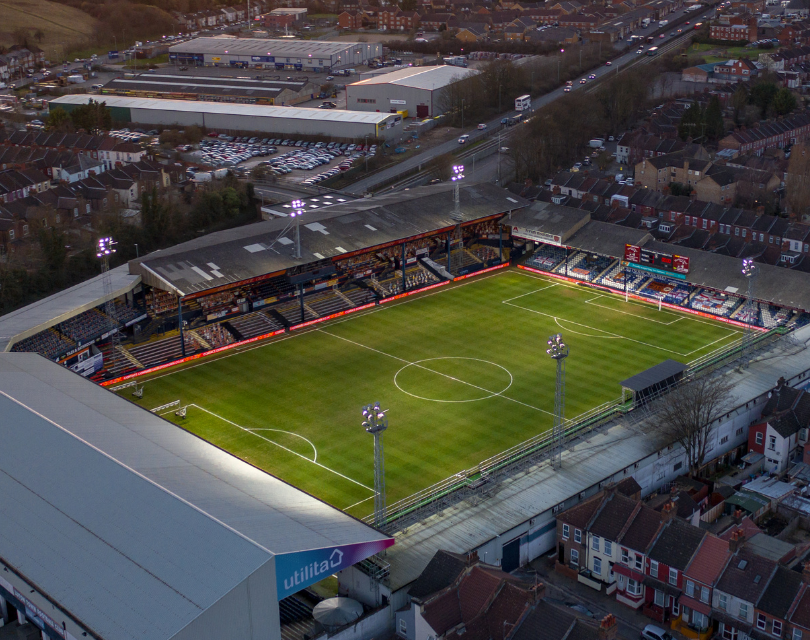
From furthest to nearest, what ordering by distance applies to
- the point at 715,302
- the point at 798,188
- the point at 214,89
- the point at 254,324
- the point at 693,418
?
the point at 214,89
the point at 798,188
the point at 715,302
the point at 254,324
the point at 693,418

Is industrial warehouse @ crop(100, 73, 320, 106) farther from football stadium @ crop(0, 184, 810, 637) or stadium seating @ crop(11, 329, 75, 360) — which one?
stadium seating @ crop(11, 329, 75, 360)

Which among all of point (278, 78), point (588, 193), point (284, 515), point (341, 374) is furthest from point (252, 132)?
point (284, 515)

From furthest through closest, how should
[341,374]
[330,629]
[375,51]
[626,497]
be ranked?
[375,51] → [341,374] → [626,497] → [330,629]

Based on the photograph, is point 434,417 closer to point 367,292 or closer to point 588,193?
point 367,292

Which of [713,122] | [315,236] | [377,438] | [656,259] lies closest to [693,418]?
[377,438]

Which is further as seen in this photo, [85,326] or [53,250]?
[53,250]

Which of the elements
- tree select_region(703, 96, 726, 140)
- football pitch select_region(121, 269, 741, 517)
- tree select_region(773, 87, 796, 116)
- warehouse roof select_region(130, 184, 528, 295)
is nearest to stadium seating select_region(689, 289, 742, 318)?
football pitch select_region(121, 269, 741, 517)

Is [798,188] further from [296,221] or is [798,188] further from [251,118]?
[251,118]

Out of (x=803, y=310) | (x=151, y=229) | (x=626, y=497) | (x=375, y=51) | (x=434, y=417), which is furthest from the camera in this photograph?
(x=375, y=51)
